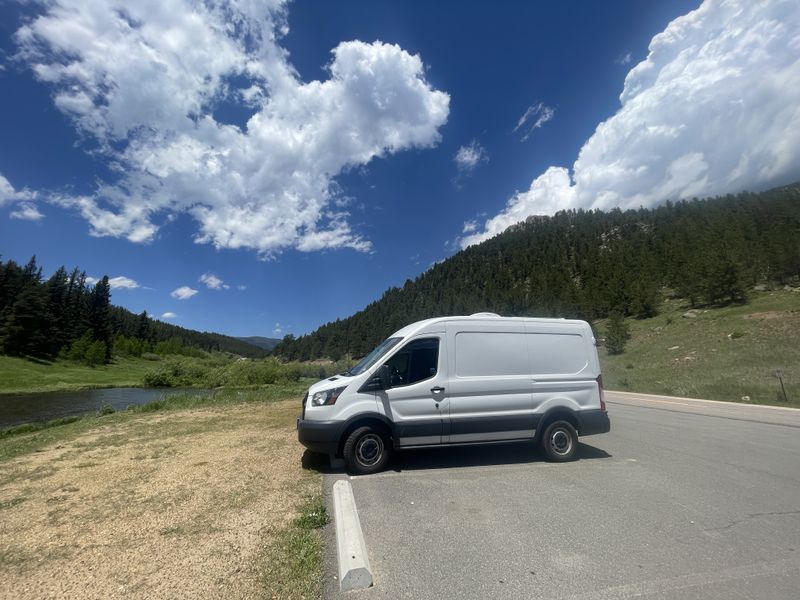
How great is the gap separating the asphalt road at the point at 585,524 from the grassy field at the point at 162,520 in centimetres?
60

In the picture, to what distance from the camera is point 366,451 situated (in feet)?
21.1

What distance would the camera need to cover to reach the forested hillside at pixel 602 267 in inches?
2237

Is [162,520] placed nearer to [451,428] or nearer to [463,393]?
[451,428]

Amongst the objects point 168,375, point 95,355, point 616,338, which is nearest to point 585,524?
point 616,338

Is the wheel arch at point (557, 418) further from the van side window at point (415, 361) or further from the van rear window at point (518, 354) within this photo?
the van side window at point (415, 361)


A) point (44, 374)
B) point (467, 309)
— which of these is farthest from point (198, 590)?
point (467, 309)

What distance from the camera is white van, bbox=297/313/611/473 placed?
6348 millimetres

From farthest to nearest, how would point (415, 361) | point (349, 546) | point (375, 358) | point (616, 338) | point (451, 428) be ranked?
point (616, 338) → point (375, 358) → point (415, 361) → point (451, 428) → point (349, 546)

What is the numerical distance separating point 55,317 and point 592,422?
340 feet

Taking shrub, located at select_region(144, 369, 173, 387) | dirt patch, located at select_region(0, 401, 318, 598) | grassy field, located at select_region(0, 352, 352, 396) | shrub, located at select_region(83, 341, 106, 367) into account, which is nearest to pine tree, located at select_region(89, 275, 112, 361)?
shrub, located at select_region(83, 341, 106, 367)

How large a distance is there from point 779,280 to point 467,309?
61.6 metres

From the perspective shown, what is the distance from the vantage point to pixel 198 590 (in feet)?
10.3

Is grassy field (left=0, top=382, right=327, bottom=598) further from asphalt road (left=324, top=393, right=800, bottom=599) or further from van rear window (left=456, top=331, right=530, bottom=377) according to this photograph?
van rear window (left=456, top=331, right=530, bottom=377)

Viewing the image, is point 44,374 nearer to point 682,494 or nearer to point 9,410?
point 9,410
